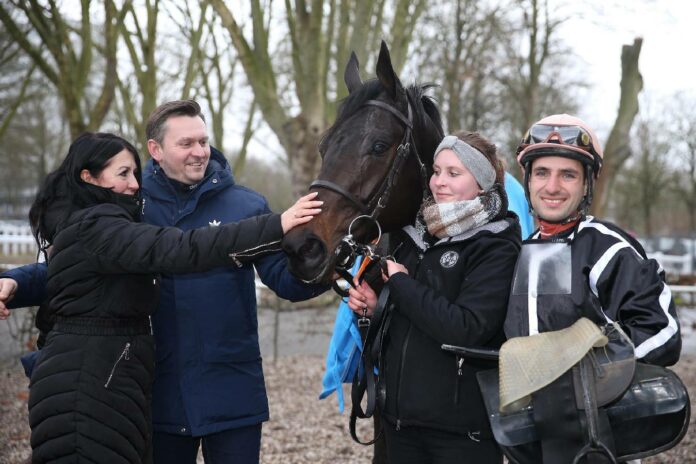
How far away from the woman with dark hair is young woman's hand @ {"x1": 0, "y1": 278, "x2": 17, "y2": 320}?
178 mm

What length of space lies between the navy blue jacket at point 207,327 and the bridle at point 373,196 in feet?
0.62

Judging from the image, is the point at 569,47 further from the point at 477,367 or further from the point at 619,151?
the point at 477,367

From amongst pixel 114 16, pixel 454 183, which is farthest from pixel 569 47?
pixel 454 183

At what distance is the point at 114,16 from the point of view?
9.79 metres

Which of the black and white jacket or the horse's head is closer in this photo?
the black and white jacket

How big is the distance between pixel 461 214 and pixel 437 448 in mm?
780

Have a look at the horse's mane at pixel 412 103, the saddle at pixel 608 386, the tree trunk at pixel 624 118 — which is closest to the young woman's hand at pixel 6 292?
the horse's mane at pixel 412 103

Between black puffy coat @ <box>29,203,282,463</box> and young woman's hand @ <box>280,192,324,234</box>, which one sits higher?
young woman's hand @ <box>280,192,324,234</box>

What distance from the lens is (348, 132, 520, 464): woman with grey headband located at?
2.19 m

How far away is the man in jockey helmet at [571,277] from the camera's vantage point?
1908 millimetres

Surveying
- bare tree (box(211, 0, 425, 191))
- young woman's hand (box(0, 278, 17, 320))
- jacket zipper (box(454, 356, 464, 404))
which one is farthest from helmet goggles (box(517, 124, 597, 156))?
bare tree (box(211, 0, 425, 191))

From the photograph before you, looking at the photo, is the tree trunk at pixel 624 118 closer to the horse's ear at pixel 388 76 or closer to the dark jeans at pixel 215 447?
the horse's ear at pixel 388 76

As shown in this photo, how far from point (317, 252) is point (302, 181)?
8787mm

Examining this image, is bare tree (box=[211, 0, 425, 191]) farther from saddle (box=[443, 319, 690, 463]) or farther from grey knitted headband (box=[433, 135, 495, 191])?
saddle (box=[443, 319, 690, 463])
